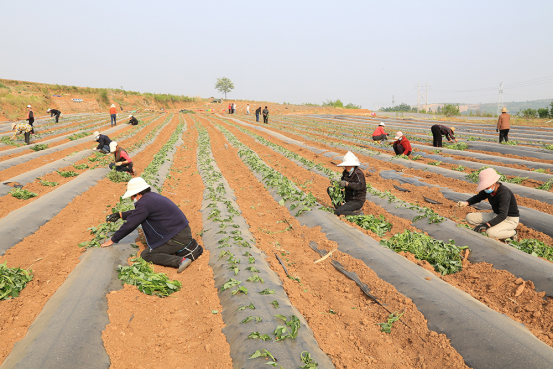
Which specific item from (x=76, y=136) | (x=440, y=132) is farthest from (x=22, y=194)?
(x=440, y=132)

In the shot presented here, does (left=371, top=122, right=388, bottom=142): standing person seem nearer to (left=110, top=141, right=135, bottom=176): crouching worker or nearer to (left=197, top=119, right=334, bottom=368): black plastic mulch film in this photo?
(left=197, top=119, right=334, bottom=368): black plastic mulch film

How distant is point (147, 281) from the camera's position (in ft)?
16.8

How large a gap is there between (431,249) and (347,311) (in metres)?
2.50

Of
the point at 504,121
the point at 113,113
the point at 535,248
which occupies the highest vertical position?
the point at 113,113

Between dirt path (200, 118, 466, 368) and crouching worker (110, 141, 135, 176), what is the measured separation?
6732mm

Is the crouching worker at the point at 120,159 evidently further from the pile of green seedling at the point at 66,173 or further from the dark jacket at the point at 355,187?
the dark jacket at the point at 355,187

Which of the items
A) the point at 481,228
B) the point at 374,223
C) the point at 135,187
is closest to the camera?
the point at 135,187

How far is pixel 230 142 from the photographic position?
72.7 ft

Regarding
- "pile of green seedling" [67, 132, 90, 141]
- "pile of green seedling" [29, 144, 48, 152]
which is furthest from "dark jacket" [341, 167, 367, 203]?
"pile of green seedling" [67, 132, 90, 141]

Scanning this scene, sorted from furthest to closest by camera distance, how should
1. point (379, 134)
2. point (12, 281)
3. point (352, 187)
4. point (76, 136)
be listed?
point (76, 136)
point (379, 134)
point (352, 187)
point (12, 281)

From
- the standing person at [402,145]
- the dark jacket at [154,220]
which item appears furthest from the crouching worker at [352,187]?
the standing person at [402,145]

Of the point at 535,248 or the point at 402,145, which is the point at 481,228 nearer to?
the point at 535,248

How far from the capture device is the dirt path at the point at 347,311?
3842 mm

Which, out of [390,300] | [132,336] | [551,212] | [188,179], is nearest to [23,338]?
[132,336]
